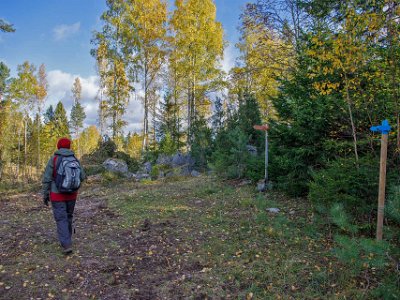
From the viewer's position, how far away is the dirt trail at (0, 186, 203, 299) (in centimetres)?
338

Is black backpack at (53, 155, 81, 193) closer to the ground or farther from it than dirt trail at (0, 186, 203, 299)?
farther from it

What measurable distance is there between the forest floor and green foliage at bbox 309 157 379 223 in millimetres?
572

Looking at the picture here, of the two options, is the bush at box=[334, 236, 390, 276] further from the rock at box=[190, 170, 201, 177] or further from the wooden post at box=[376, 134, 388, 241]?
the rock at box=[190, 170, 201, 177]

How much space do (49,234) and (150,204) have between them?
2595mm

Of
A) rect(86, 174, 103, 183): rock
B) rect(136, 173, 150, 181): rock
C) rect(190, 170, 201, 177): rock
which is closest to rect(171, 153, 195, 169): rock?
rect(190, 170, 201, 177): rock

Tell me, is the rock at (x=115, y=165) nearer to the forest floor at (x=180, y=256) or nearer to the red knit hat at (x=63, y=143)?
the forest floor at (x=180, y=256)

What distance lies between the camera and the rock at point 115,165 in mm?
14335

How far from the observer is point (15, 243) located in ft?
16.0

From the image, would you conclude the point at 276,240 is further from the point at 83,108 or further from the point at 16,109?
the point at 83,108

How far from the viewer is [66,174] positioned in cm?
436

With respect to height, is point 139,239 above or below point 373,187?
below

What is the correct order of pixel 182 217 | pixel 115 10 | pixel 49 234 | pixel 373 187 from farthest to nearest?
pixel 115 10, pixel 182 217, pixel 49 234, pixel 373 187

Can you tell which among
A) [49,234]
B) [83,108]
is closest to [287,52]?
[49,234]

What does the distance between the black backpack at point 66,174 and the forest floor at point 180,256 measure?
101 cm
